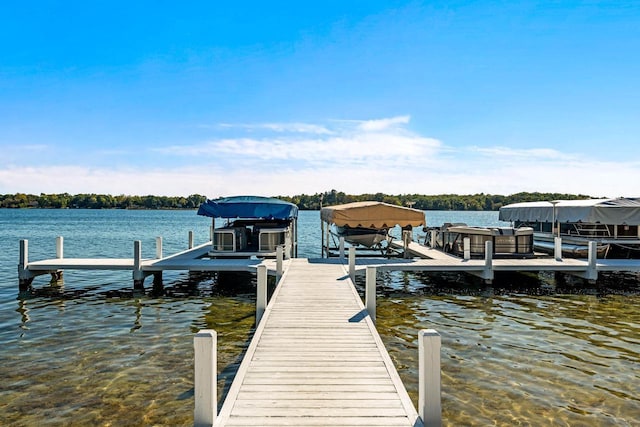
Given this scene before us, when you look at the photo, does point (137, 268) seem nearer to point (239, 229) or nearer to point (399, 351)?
point (239, 229)

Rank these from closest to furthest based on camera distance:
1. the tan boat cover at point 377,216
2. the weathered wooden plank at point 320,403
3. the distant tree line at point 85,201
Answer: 1. the weathered wooden plank at point 320,403
2. the tan boat cover at point 377,216
3. the distant tree line at point 85,201

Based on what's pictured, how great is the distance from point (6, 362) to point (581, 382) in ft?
34.8

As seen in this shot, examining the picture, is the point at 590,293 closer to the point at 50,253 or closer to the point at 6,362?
the point at 6,362

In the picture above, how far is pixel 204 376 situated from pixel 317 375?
195 cm

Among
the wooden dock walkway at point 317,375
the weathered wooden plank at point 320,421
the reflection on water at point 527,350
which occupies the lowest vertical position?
the reflection on water at point 527,350

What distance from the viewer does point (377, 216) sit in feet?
56.9

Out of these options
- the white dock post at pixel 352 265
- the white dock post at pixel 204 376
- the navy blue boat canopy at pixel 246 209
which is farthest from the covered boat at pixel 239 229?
the white dock post at pixel 204 376

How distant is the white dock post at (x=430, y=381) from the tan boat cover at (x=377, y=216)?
12.4m

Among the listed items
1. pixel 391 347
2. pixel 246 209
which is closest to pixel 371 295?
pixel 391 347

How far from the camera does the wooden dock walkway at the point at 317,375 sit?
520cm

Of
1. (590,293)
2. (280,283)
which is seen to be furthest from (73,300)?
(590,293)

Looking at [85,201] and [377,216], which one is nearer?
[377,216]

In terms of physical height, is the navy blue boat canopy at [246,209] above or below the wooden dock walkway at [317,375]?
above

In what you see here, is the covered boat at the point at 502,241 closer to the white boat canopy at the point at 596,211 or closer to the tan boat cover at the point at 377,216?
the tan boat cover at the point at 377,216
